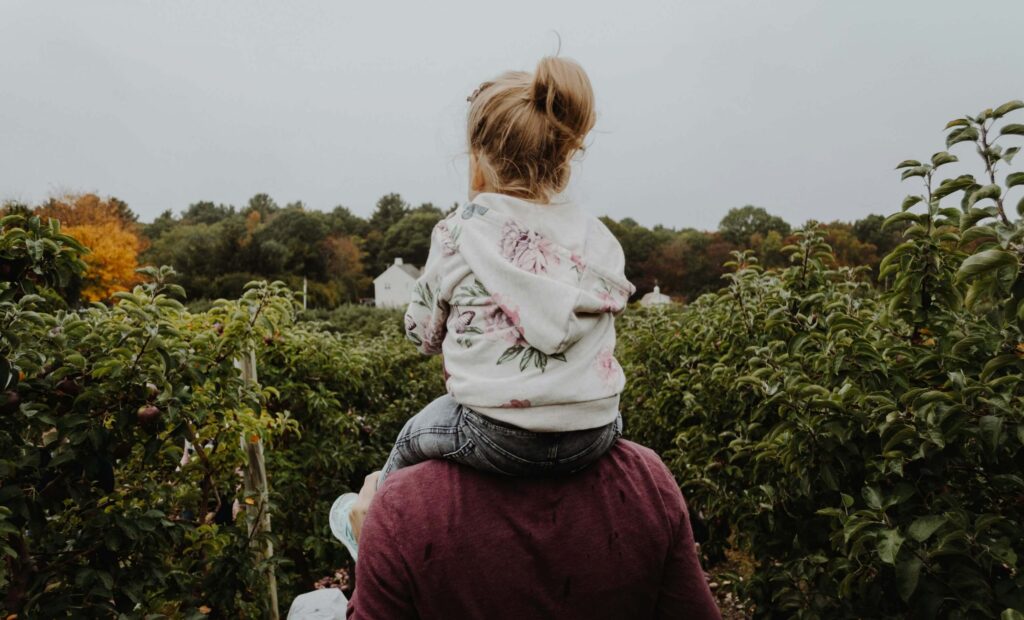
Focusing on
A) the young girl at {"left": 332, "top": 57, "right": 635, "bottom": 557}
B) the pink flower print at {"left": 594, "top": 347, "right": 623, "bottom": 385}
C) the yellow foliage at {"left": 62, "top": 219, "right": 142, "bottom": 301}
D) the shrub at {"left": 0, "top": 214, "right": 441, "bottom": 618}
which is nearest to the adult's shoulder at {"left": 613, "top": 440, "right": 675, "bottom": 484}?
the young girl at {"left": 332, "top": 57, "right": 635, "bottom": 557}

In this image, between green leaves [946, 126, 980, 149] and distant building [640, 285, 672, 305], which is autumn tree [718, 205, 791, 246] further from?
green leaves [946, 126, 980, 149]

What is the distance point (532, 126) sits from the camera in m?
1.04

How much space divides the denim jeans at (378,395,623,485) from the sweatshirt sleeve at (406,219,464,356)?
0.15m

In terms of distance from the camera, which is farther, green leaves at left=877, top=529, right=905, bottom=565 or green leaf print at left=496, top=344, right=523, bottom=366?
green leaves at left=877, top=529, right=905, bottom=565

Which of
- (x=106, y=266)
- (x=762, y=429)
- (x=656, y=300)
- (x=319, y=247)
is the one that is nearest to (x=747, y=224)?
(x=319, y=247)

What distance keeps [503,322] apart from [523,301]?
52 millimetres

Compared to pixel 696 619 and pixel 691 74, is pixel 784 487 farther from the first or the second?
pixel 691 74

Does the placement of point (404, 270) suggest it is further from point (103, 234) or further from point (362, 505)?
point (362, 505)

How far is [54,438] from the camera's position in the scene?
5.75 ft

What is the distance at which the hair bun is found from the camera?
1.01 m

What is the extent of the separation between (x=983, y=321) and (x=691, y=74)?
16328 mm

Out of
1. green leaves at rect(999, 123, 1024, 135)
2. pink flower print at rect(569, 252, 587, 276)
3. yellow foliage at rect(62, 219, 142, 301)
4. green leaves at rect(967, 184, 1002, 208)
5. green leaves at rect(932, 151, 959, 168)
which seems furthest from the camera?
yellow foliage at rect(62, 219, 142, 301)

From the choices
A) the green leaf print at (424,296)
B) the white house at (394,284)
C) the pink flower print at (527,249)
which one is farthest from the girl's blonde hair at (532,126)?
the white house at (394,284)

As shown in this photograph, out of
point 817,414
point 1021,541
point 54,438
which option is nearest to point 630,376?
point 817,414
